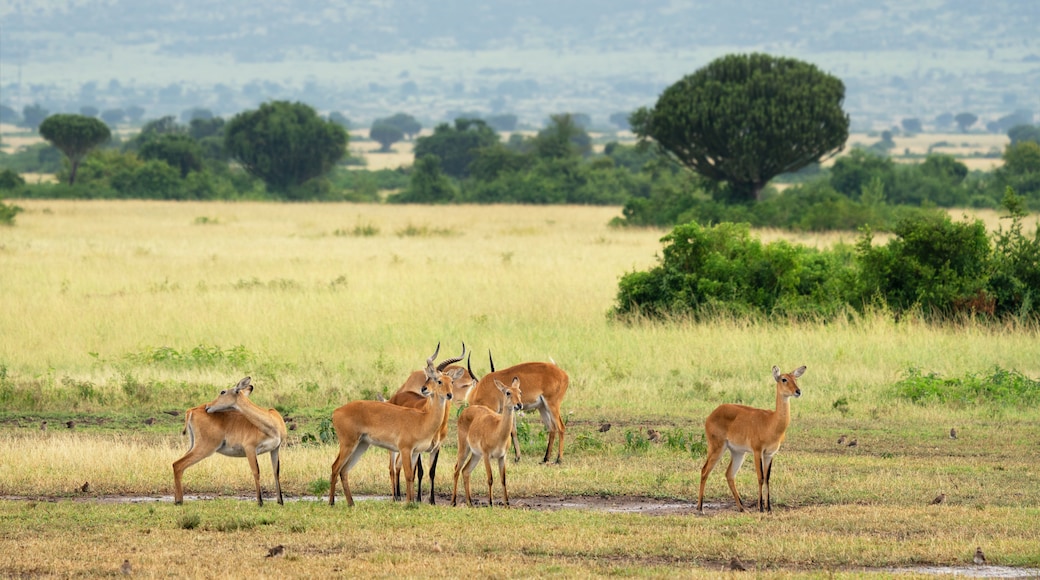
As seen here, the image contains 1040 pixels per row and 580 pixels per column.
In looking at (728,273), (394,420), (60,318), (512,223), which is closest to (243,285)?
(60,318)

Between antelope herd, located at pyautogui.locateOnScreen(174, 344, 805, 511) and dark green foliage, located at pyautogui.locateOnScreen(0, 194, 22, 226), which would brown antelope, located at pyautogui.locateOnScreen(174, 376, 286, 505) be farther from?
dark green foliage, located at pyautogui.locateOnScreen(0, 194, 22, 226)

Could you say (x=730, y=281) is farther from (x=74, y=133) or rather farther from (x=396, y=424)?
(x=74, y=133)

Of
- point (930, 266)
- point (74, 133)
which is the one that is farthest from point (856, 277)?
point (74, 133)

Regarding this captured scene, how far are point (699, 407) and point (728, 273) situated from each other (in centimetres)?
789

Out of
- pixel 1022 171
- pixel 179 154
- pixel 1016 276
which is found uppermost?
pixel 1016 276

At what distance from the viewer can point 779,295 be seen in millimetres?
24047

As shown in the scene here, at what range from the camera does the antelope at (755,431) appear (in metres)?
10.4

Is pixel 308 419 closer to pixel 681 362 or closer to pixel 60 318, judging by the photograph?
pixel 681 362

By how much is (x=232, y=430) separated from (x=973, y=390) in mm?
9992

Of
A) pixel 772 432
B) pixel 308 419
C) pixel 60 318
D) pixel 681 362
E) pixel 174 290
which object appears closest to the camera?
pixel 772 432

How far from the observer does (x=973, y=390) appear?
55.5 ft

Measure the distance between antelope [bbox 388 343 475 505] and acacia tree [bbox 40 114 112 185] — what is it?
67.7m

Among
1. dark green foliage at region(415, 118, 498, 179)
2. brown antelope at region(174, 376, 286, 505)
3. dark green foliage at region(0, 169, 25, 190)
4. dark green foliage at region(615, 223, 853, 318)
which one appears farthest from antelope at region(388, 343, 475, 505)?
dark green foliage at region(415, 118, 498, 179)

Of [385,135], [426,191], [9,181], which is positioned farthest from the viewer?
[385,135]
